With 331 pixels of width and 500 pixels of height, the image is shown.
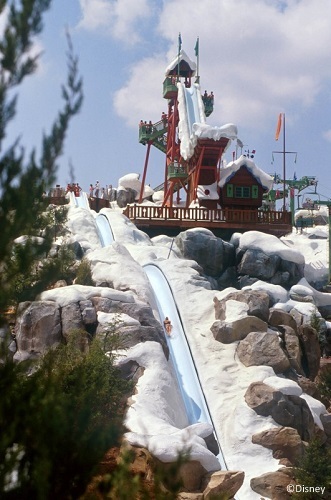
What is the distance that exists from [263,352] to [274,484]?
4719mm

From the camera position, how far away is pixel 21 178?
12.7 ft

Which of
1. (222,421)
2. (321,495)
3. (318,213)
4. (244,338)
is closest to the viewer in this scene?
(321,495)

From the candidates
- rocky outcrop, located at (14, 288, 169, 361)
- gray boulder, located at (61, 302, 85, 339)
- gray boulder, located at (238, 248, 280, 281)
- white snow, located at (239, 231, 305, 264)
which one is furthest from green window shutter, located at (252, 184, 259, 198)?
gray boulder, located at (61, 302, 85, 339)

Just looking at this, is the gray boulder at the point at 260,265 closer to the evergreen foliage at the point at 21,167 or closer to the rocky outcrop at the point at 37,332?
the rocky outcrop at the point at 37,332

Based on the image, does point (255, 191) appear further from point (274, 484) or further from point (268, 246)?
point (274, 484)

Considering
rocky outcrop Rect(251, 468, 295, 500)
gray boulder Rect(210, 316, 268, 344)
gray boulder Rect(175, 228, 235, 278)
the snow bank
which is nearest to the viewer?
rocky outcrop Rect(251, 468, 295, 500)

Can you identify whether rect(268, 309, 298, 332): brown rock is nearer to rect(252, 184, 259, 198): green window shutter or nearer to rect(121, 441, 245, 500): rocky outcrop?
rect(121, 441, 245, 500): rocky outcrop

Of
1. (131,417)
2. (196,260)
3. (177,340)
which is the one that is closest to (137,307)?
(177,340)

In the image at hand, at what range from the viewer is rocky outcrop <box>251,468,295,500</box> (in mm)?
10531

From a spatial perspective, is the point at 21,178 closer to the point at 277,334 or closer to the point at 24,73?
the point at 24,73

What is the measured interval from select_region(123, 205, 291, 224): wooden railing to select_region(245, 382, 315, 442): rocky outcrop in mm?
13710

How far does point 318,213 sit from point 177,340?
93.5 ft

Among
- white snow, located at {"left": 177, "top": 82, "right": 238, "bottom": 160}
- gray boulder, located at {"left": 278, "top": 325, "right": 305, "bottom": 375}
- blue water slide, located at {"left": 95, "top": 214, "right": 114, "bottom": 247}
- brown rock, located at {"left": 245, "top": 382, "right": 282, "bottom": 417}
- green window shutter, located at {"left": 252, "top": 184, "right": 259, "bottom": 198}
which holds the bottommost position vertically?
brown rock, located at {"left": 245, "top": 382, "right": 282, "bottom": 417}

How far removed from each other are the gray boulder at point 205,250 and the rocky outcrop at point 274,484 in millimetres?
12257
